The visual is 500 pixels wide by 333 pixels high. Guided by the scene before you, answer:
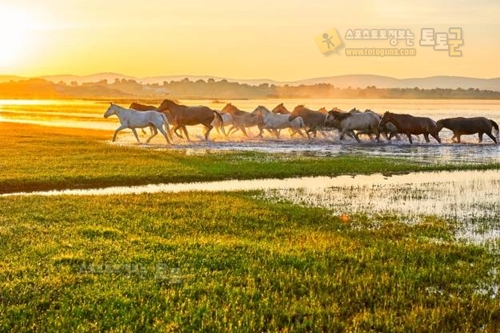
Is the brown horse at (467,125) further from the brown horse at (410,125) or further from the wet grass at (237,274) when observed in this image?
the wet grass at (237,274)

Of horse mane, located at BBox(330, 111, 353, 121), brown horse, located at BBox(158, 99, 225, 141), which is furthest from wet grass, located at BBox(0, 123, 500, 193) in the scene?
horse mane, located at BBox(330, 111, 353, 121)

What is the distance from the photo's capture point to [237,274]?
9.70 metres

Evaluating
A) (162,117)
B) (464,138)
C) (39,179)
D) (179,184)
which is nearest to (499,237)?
(179,184)

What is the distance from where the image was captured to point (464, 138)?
159ft

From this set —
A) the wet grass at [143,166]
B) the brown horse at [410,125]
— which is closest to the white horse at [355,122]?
the brown horse at [410,125]

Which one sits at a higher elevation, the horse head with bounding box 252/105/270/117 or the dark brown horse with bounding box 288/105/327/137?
the horse head with bounding box 252/105/270/117

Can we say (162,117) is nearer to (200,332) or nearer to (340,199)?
(340,199)

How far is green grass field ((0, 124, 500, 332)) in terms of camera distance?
25.6 feet

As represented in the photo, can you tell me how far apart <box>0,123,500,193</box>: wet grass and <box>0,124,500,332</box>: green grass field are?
14.0 feet

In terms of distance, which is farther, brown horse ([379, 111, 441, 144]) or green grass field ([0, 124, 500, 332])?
brown horse ([379, 111, 441, 144])

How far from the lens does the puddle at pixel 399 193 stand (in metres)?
15.5

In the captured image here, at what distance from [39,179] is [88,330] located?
15.1 m

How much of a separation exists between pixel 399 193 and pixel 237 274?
11.4 meters

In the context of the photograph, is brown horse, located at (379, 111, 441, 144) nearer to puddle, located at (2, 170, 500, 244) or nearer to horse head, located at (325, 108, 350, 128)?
horse head, located at (325, 108, 350, 128)
